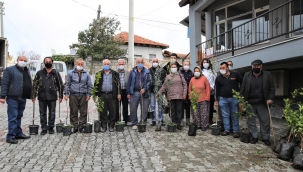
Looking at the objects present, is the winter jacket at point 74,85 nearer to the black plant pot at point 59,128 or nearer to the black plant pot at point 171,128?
the black plant pot at point 59,128

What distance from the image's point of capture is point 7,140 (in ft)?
19.8

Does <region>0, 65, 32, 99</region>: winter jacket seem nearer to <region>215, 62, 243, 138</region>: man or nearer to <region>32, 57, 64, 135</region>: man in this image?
<region>32, 57, 64, 135</region>: man

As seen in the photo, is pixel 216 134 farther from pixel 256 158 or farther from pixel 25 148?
pixel 25 148

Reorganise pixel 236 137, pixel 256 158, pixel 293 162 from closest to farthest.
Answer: pixel 293 162 → pixel 256 158 → pixel 236 137

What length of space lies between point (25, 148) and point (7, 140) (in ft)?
Result: 2.41

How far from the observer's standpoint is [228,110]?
22.2ft

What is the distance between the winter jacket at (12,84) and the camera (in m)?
6.00

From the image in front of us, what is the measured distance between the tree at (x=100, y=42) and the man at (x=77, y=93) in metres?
18.0


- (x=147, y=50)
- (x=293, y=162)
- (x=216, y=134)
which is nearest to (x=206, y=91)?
(x=216, y=134)

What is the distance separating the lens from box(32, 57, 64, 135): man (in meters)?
6.80

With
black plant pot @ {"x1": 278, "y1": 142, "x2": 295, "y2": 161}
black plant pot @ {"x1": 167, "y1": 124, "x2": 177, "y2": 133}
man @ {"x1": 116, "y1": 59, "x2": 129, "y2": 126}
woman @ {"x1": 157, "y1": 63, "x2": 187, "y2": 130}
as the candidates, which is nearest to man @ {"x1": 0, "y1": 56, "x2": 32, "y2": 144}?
man @ {"x1": 116, "y1": 59, "x2": 129, "y2": 126}

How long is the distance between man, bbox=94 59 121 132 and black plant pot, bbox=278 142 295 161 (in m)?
4.03

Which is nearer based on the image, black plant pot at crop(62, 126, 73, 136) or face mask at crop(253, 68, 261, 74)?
face mask at crop(253, 68, 261, 74)

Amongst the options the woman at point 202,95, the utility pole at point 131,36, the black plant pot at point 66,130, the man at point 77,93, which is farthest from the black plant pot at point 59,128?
the utility pole at point 131,36
